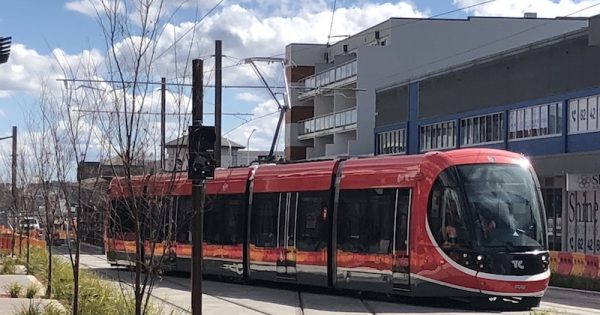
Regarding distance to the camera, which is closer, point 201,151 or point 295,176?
point 201,151

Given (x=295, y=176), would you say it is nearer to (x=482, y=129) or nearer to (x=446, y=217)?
(x=446, y=217)

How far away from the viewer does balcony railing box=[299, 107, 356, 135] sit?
2722 inches

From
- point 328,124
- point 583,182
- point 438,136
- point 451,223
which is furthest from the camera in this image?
point 328,124

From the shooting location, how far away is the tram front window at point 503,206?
18047 millimetres

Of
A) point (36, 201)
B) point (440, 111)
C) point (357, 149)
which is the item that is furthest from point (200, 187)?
point (357, 149)

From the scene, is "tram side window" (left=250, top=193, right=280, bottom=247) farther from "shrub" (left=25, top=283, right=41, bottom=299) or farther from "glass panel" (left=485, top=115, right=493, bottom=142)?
"glass panel" (left=485, top=115, right=493, bottom=142)

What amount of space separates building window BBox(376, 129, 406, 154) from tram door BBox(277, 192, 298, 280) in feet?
108

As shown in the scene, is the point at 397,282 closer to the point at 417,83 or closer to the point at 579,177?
the point at 579,177

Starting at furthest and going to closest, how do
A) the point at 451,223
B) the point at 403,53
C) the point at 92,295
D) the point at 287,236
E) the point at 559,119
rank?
the point at 403,53
the point at 559,119
the point at 287,236
the point at 451,223
the point at 92,295

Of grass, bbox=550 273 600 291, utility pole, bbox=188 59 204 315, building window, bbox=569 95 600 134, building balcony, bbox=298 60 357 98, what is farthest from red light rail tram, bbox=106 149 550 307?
building balcony, bbox=298 60 357 98

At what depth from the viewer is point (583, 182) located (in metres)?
35.0

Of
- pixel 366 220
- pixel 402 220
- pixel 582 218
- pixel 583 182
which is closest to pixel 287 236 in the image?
pixel 366 220

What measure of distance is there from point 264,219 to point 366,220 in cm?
425

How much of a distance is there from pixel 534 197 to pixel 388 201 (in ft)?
9.45
